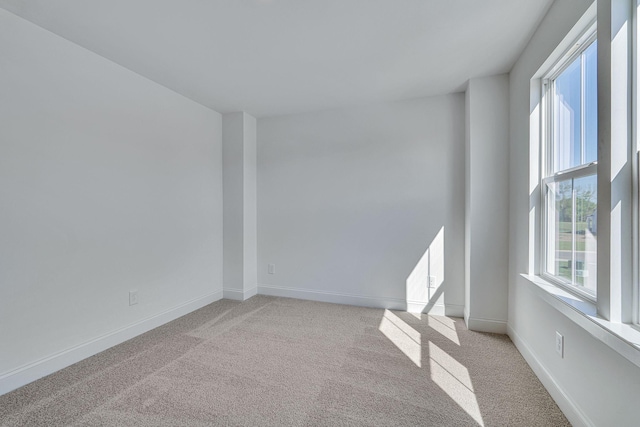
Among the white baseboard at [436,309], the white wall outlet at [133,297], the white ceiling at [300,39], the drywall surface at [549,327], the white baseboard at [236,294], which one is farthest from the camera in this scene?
the white baseboard at [236,294]

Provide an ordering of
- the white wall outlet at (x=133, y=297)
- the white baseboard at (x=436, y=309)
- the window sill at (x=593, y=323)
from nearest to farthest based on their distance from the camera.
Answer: the window sill at (x=593, y=323) < the white wall outlet at (x=133, y=297) < the white baseboard at (x=436, y=309)

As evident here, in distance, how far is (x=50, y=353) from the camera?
6.22 feet

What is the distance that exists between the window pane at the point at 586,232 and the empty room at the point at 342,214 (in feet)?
0.05

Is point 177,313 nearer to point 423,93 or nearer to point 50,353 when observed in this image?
point 50,353

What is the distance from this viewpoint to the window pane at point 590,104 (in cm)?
141

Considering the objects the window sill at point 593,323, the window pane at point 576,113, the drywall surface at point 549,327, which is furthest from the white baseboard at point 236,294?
the window pane at point 576,113

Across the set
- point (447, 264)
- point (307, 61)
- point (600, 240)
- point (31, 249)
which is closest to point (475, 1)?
point (307, 61)

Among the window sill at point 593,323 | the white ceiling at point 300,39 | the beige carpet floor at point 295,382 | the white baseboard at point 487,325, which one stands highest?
the white ceiling at point 300,39

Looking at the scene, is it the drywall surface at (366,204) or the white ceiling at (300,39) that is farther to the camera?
the drywall surface at (366,204)

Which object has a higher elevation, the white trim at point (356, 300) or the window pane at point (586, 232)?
the window pane at point (586, 232)

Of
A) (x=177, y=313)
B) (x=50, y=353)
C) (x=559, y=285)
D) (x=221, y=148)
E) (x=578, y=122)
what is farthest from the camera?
(x=221, y=148)

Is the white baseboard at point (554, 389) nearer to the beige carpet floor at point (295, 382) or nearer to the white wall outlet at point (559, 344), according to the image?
the beige carpet floor at point (295, 382)

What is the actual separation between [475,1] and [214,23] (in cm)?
162

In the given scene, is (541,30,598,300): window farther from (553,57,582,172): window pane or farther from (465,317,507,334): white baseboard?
(465,317,507,334): white baseboard
